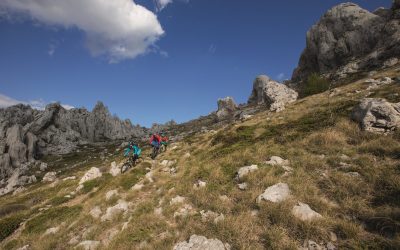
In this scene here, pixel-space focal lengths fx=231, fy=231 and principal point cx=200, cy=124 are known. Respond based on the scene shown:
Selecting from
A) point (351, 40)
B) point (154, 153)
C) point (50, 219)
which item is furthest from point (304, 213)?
point (351, 40)

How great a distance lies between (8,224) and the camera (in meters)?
16.0

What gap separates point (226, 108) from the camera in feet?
310

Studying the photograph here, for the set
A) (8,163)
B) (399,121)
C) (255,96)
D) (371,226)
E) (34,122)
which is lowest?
(371,226)

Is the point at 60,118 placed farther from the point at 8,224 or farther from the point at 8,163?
the point at 8,224

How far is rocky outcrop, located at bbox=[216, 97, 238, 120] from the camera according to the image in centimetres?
9234

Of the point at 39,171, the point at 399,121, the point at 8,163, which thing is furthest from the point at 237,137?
the point at 8,163

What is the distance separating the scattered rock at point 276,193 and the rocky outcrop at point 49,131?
9539cm

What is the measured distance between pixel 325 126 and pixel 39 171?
85936mm

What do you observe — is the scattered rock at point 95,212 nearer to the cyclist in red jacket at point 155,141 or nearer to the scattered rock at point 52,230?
the scattered rock at point 52,230

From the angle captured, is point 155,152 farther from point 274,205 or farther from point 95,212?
point 274,205

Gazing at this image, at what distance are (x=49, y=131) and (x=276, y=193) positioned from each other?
123 meters

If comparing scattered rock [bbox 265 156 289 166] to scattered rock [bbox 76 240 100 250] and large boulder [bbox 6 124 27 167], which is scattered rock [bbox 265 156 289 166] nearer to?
scattered rock [bbox 76 240 100 250]

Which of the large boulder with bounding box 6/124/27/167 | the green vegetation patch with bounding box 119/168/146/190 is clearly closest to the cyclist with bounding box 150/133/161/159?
the green vegetation patch with bounding box 119/168/146/190

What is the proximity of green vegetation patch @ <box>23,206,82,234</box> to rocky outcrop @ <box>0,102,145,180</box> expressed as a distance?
81.8 m
